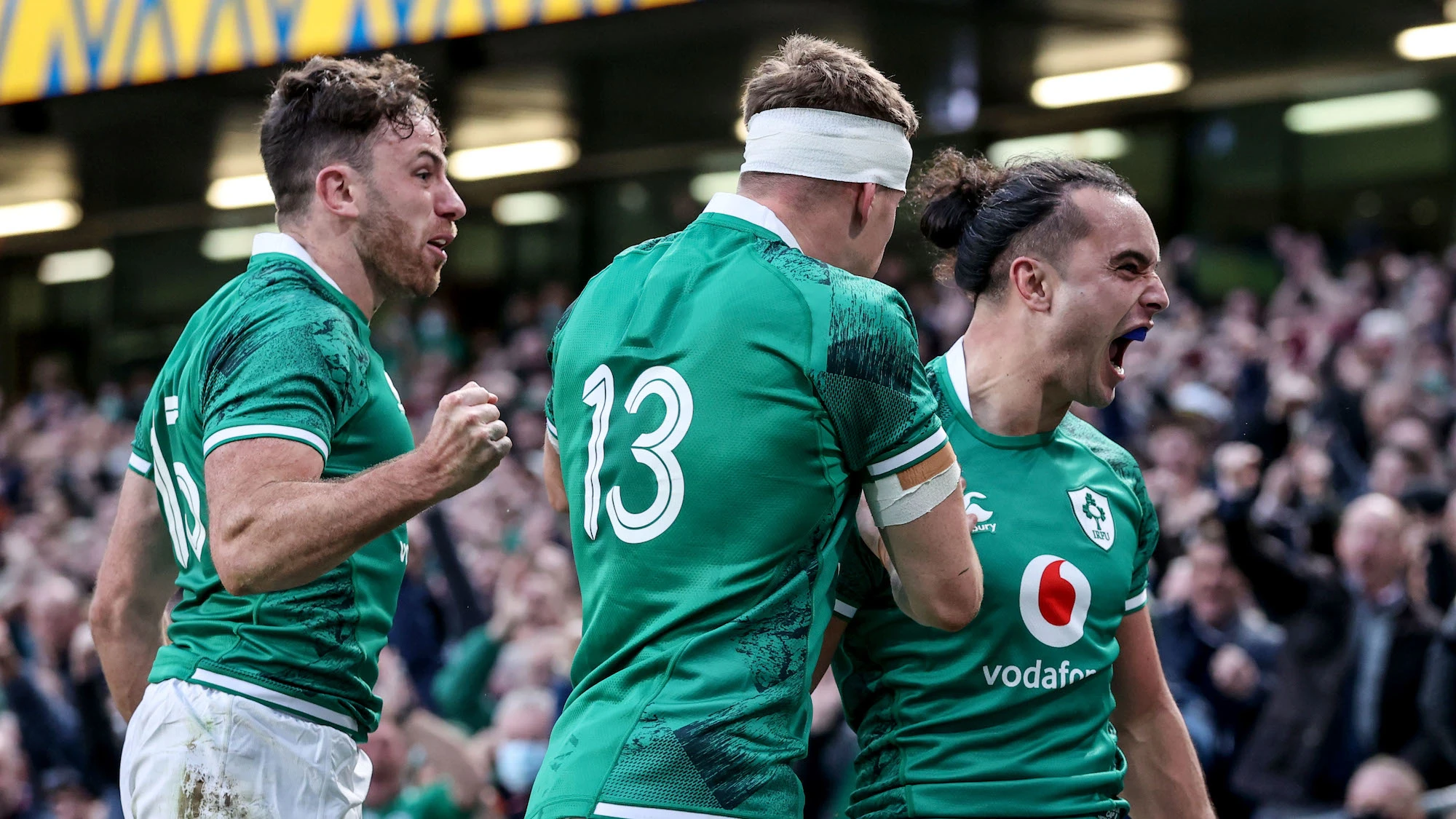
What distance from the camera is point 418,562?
9.46 meters

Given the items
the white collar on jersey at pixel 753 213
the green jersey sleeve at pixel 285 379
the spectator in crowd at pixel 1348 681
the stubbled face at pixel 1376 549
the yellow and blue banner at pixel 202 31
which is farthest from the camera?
the yellow and blue banner at pixel 202 31

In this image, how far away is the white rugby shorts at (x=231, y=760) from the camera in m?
2.93

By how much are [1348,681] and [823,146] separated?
4265 millimetres

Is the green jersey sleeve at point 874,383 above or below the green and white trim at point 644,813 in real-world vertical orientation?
above

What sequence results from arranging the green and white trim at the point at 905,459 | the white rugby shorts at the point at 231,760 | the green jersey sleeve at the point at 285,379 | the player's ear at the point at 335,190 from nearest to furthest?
the green and white trim at the point at 905,459 < the green jersey sleeve at the point at 285,379 < the white rugby shorts at the point at 231,760 < the player's ear at the point at 335,190

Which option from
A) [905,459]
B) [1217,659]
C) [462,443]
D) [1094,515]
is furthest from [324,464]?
[1217,659]

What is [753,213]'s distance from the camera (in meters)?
2.46

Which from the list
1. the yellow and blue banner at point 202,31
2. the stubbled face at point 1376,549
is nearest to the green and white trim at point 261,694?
the stubbled face at point 1376,549

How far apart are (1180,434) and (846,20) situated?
5.95m

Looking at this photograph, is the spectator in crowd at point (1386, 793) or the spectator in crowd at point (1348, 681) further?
the spectator in crowd at point (1348, 681)

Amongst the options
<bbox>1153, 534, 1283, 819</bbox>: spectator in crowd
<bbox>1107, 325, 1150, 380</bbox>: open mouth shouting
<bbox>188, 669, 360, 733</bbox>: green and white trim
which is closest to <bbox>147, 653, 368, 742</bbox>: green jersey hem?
<bbox>188, 669, 360, 733</bbox>: green and white trim

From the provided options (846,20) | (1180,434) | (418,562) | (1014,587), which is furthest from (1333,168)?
(1014,587)

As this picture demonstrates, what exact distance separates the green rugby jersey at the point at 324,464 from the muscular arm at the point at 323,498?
138 mm

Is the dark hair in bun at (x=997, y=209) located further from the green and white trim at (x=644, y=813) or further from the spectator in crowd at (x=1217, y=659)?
the spectator in crowd at (x=1217, y=659)
